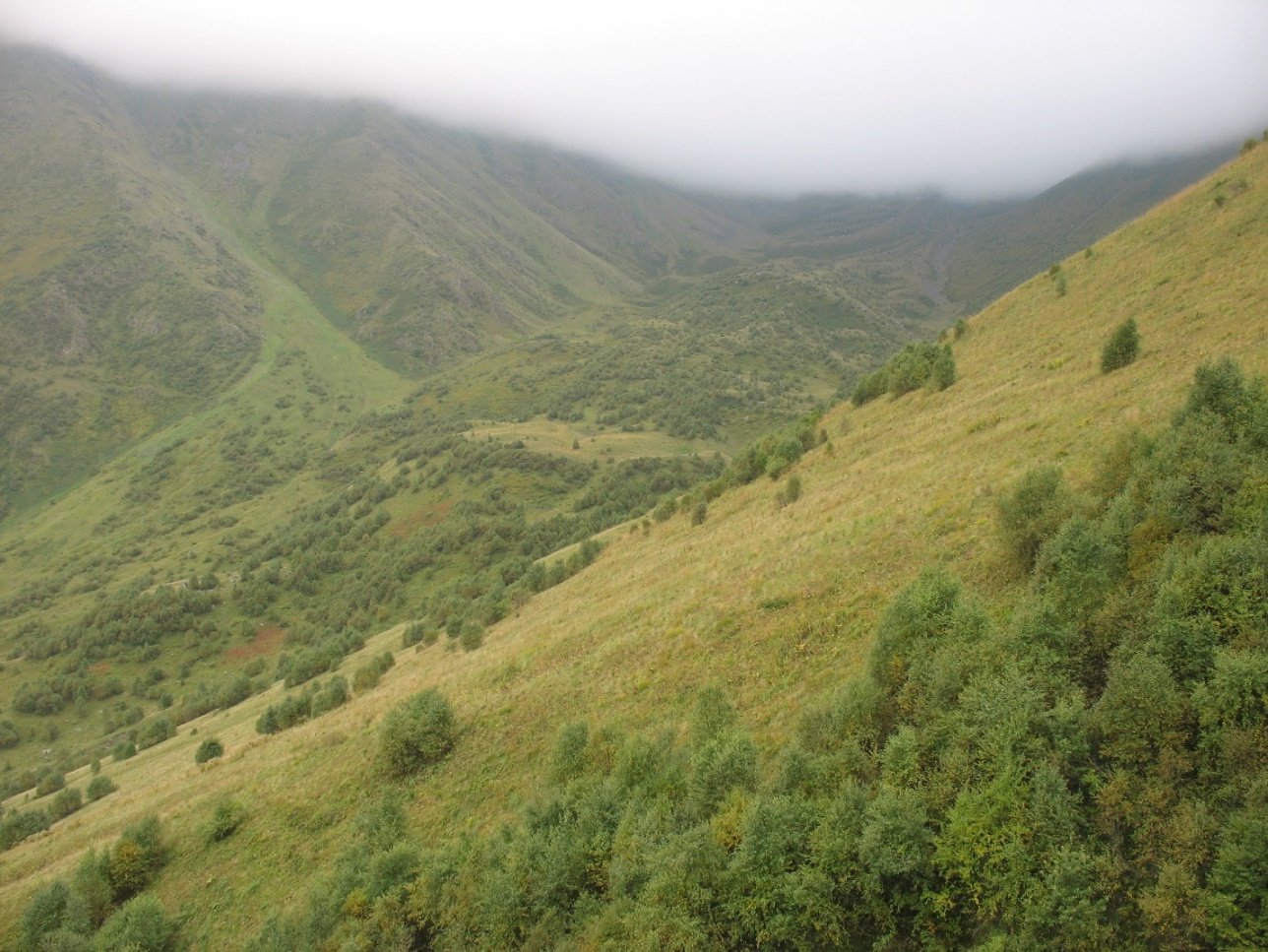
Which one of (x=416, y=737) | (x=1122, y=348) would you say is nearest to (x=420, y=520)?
(x=416, y=737)

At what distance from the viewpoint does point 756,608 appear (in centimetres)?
2012

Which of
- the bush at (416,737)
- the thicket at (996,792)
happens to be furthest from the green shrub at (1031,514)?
the bush at (416,737)

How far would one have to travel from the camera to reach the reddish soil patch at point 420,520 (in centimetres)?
9612

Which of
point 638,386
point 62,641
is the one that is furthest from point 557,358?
point 62,641

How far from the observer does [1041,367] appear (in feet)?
97.7

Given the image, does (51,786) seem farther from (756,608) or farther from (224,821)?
(756,608)

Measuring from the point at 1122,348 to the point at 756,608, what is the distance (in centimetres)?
1714

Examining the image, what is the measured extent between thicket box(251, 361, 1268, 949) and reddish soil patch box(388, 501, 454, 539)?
8433 cm

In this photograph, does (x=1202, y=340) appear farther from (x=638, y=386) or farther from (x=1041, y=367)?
(x=638, y=386)

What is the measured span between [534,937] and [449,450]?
10454cm

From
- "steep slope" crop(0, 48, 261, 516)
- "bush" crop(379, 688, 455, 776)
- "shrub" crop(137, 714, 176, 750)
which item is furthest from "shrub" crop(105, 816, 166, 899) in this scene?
"steep slope" crop(0, 48, 261, 516)

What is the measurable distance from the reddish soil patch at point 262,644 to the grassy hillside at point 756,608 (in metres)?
48.6

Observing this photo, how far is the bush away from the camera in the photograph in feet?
68.2

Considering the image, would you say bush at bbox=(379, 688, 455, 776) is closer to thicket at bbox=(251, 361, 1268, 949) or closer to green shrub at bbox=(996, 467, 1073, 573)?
thicket at bbox=(251, 361, 1268, 949)
